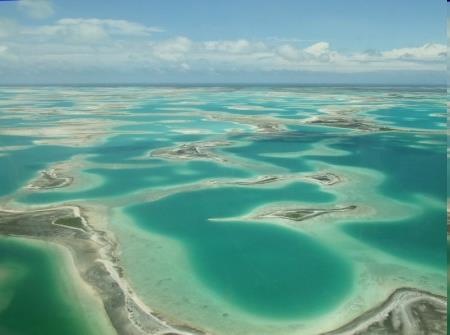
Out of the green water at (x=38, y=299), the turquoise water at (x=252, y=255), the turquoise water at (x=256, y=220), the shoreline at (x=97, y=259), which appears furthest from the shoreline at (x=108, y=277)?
the turquoise water at (x=252, y=255)

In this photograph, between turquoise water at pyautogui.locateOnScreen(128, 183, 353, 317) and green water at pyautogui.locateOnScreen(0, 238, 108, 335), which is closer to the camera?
green water at pyautogui.locateOnScreen(0, 238, 108, 335)

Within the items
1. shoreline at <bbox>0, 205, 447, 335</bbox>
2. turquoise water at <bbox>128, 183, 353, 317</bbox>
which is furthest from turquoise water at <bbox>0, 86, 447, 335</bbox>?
shoreline at <bbox>0, 205, 447, 335</bbox>

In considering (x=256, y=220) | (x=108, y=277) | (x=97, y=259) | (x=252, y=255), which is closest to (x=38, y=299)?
(x=108, y=277)

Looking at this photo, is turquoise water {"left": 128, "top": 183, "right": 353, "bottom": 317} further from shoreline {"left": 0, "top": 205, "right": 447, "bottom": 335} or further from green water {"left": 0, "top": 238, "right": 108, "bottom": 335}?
green water {"left": 0, "top": 238, "right": 108, "bottom": 335}

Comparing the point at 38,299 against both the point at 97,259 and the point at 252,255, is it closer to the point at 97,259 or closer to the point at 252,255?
the point at 97,259

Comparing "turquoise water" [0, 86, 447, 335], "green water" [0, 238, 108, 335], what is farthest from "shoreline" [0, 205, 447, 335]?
"green water" [0, 238, 108, 335]

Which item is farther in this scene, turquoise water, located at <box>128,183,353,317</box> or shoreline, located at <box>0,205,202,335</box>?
turquoise water, located at <box>128,183,353,317</box>

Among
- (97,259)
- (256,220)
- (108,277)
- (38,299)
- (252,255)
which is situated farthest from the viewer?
(256,220)

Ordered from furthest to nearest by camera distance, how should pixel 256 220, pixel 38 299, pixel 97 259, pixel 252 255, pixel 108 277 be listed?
pixel 256 220, pixel 252 255, pixel 97 259, pixel 108 277, pixel 38 299

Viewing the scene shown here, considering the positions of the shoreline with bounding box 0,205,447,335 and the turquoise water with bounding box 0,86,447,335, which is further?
the turquoise water with bounding box 0,86,447,335

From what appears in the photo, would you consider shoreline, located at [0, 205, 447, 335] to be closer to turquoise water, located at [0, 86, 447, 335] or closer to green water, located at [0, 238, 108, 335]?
turquoise water, located at [0, 86, 447, 335]
